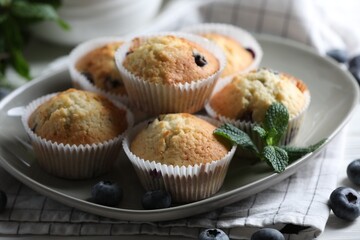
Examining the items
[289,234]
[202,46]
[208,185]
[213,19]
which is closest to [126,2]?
[213,19]

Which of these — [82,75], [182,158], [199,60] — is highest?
[199,60]

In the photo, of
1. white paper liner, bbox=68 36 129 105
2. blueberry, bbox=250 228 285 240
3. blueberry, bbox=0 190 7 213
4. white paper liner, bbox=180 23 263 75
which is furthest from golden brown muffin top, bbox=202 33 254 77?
blueberry, bbox=0 190 7 213

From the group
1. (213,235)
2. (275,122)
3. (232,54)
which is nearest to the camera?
(213,235)

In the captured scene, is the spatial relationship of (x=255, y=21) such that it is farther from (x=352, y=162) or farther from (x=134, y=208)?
(x=134, y=208)

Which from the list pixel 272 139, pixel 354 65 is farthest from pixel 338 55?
A: pixel 272 139

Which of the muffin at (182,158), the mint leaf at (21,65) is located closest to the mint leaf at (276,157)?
the muffin at (182,158)

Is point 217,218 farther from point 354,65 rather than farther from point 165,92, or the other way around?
point 354,65
